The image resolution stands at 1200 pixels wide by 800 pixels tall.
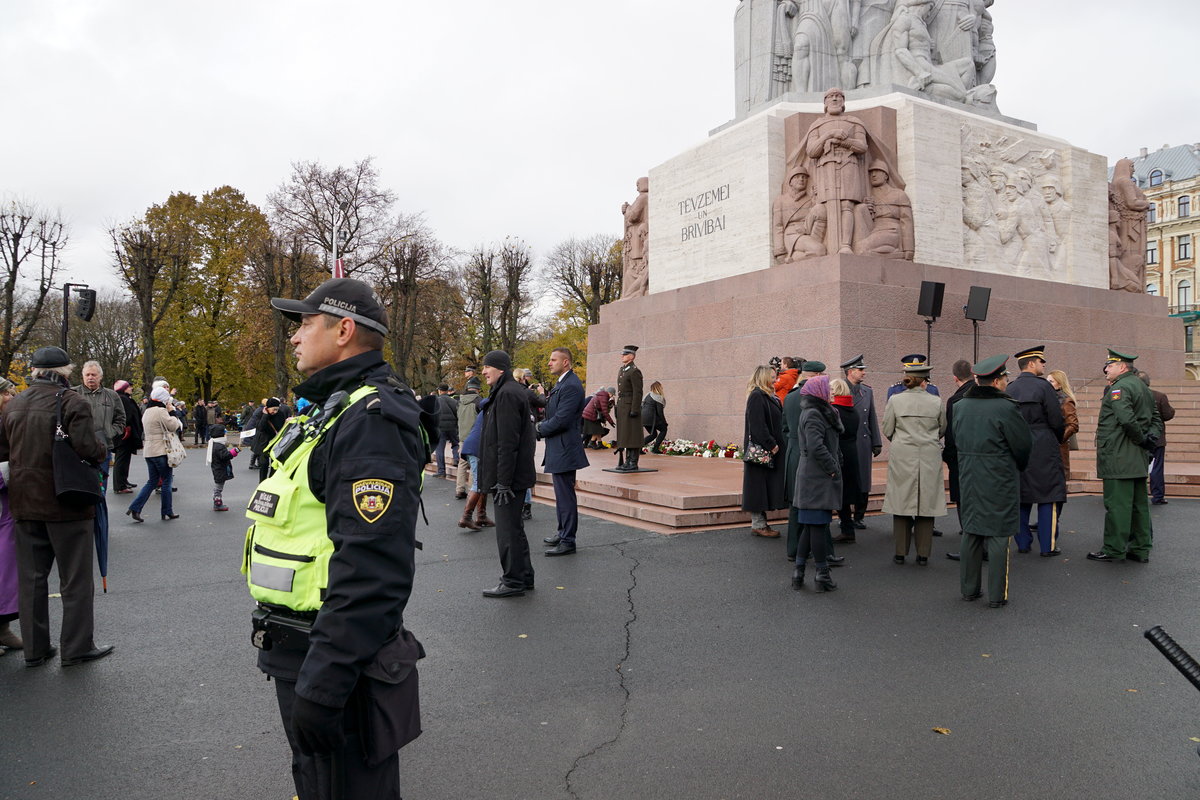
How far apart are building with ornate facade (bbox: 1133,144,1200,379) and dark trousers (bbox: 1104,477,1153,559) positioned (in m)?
66.7

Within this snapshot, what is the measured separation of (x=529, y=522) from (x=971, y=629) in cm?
535

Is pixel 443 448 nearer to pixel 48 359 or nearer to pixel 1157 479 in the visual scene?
pixel 48 359

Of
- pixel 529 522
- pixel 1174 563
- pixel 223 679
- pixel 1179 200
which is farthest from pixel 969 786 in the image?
pixel 1179 200

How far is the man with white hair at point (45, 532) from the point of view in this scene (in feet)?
15.5

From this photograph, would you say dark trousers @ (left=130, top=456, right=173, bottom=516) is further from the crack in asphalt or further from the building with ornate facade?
the building with ornate facade

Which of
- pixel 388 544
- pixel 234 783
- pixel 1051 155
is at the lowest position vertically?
pixel 234 783

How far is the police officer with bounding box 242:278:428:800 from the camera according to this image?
1906 mm

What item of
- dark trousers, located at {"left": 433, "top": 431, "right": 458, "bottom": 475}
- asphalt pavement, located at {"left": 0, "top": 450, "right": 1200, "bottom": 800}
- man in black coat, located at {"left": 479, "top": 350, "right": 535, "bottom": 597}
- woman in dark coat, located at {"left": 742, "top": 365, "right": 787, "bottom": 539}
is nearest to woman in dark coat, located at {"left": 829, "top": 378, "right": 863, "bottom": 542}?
woman in dark coat, located at {"left": 742, "top": 365, "right": 787, "bottom": 539}

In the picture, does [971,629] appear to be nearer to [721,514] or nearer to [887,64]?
[721,514]

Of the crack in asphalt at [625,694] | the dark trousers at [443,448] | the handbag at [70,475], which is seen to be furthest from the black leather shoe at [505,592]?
the dark trousers at [443,448]

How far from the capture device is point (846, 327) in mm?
13328

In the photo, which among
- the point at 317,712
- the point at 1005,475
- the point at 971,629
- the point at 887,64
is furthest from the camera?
the point at 887,64

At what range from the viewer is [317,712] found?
1.88 metres

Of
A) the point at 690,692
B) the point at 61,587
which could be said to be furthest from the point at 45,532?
the point at 690,692
